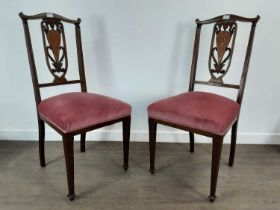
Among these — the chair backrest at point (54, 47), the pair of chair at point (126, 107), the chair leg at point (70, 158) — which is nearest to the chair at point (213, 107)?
the pair of chair at point (126, 107)

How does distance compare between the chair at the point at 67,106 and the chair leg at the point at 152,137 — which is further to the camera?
the chair leg at the point at 152,137

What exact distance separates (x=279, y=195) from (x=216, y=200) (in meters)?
0.39

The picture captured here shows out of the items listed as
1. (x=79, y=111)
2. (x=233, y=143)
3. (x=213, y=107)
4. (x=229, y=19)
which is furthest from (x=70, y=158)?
(x=229, y=19)

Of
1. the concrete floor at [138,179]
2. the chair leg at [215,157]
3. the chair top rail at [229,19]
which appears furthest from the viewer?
the chair top rail at [229,19]

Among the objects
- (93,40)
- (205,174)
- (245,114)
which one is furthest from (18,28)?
(245,114)

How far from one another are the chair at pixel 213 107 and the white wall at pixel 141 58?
18cm

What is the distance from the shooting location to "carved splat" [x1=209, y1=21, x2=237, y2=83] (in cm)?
170

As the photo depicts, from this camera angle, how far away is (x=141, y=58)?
1.98 metres

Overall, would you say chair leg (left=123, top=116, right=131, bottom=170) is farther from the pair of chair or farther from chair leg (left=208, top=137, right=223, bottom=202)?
chair leg (left=208, top=137, right=223, bottom=202)

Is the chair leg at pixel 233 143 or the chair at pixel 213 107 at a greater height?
the chair at pixel 213 107

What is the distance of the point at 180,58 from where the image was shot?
6.48ft

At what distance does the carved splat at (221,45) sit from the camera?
1.70 m

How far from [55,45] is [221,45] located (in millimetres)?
1033

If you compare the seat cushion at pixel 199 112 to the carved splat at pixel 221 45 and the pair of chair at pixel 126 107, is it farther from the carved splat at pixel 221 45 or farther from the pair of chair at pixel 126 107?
the carved splat at pixel 221 45
